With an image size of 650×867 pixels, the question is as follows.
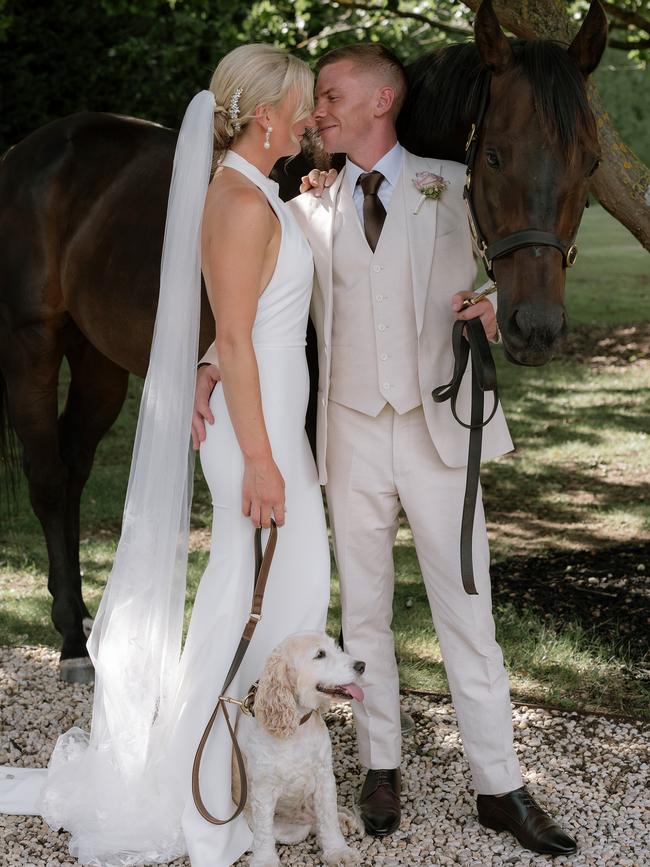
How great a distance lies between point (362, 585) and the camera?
321 centimetres

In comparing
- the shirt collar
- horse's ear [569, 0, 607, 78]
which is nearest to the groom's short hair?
the shirt collar

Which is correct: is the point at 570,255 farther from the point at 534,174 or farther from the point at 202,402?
the point at 202,402

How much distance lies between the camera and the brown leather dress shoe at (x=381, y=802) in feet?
10.2

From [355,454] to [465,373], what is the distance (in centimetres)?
40

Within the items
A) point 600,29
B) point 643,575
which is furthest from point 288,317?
point 643,575

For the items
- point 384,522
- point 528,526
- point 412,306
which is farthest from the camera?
point 528,526

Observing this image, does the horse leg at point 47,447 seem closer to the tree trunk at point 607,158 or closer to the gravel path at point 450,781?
the gravel path at point 450,781

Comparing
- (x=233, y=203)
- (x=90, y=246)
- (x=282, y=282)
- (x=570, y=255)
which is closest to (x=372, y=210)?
(x=282, y=282)

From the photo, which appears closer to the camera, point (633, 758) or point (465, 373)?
point (465, 373)

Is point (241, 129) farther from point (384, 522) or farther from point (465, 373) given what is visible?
point (384, 522)

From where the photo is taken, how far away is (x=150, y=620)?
3.21 m

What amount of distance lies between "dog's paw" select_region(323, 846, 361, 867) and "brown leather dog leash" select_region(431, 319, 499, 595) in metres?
0.79

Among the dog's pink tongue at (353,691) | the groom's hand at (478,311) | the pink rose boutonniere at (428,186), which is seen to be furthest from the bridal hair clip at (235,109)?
the dog's pink tongue at (353,691)

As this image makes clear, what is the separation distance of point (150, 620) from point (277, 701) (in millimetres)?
648
